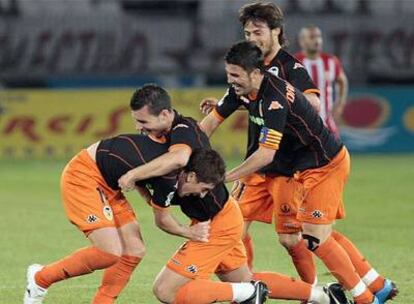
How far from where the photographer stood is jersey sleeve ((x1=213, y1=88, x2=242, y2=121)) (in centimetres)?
849

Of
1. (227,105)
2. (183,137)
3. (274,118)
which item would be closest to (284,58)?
(227,105)

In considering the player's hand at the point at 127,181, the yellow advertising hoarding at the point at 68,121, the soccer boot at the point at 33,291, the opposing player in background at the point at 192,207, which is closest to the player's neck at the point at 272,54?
the opposing player in background at the point at 192,207

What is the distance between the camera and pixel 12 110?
19.9m

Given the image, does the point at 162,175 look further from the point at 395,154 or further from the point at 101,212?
the point at 395,154

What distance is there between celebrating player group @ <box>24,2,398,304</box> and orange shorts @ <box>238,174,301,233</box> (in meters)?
0.01

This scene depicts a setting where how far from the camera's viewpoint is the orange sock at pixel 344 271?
8188 millimetres

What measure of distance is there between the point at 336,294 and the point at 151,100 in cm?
189

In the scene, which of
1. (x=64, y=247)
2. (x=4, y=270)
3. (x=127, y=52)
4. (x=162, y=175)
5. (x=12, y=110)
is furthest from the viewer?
(x=127, y=52)

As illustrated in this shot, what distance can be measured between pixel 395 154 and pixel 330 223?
41.3 feet

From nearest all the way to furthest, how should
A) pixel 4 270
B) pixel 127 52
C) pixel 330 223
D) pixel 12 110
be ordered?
pixel 330 223, pixel 4 270, pixel 12 110, pixel 127 52

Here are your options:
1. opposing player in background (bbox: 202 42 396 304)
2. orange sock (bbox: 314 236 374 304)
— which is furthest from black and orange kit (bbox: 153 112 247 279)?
orange sock (bbox: 314 236 374 304)

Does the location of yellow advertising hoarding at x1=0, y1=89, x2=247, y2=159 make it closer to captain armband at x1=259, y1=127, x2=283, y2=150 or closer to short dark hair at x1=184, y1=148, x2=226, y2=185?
captain armband at x1=259, y1=127, x2=283, y2=150

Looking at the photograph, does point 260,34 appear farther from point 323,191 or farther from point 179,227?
point 179,227

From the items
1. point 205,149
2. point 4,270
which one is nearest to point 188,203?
point 205,149
